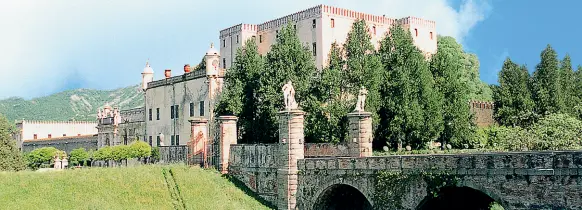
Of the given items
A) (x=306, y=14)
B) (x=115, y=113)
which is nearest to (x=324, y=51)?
(x=306, y=14)


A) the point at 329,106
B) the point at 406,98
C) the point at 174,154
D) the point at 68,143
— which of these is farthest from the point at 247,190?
the point at 68,143

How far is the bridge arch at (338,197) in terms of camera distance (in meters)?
31.0

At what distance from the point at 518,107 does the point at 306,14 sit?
17.3 meters

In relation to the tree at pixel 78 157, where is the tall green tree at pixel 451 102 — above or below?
above

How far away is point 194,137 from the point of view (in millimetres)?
37875

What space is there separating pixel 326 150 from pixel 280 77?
27.2 feet

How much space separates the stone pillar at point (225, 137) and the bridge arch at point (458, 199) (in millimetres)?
12611

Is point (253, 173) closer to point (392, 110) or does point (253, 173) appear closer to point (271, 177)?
point (271, 177)

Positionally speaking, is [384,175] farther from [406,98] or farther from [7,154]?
[7,154]

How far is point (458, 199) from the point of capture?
2861 cm

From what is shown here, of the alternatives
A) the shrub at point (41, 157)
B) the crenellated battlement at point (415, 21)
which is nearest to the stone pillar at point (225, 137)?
the crenellated battlement at point (415, 21)

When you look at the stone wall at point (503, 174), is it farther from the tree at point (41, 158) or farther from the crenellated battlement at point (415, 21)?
the tree at point (41, 158)

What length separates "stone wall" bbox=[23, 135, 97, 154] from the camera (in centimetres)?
6844

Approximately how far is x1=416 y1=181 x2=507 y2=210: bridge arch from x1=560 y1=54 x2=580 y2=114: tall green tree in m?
23.5
